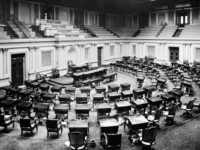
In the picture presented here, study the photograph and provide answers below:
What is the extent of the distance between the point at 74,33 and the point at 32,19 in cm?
513

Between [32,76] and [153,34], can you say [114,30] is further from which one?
[32,76]

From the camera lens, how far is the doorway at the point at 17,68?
2105 centimetres

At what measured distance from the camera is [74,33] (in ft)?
92.7

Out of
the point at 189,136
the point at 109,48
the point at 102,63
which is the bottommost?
the point at 189,136

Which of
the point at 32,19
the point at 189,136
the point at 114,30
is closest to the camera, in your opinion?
the point at 189,136

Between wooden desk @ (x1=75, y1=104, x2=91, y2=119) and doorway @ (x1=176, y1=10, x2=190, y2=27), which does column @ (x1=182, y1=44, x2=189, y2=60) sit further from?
wooden desk @ (x1=75, y1=104, x2=91, y2=119)

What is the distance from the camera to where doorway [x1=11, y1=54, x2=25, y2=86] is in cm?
2105

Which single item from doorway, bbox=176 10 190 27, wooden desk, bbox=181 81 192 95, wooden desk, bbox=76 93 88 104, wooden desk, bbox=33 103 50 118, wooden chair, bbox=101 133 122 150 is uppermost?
doorway, bbox=176 10 190 27

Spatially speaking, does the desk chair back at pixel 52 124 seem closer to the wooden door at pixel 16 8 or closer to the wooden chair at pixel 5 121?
the wooden chair at pixel 5 121

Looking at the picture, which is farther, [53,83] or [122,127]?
[53,83]

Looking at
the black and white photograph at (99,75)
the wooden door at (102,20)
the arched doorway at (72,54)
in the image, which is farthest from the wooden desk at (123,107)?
the wooden door at (102,20)

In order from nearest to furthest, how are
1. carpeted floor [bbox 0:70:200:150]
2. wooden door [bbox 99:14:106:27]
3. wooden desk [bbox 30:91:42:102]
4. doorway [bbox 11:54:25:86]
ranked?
carpeted floor [bbox 0:70:200:150], wooden desk [bbox 30:91:42:102], doorway [bbox 11:54:25:86], wooden door [bbox 99:14:106:27]

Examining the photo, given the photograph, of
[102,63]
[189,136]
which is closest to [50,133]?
[189,136]

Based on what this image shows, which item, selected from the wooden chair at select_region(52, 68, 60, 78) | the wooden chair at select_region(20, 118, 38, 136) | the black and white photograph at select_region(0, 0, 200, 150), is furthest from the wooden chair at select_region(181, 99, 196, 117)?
the wooden chair at select_region(52, 68, 60, 78)
